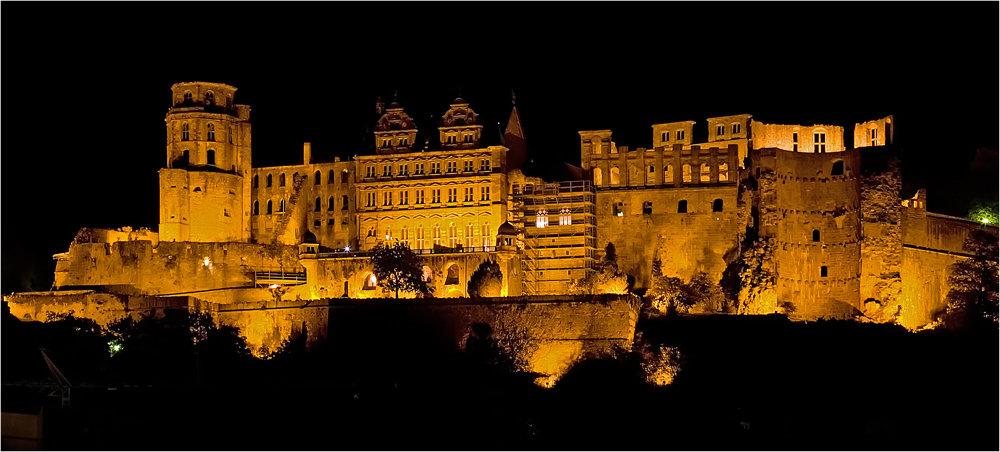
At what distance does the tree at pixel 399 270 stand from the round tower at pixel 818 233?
17729 mm

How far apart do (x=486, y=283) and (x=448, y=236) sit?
30.2ft

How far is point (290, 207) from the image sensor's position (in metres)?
107

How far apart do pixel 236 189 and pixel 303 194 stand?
3.90m

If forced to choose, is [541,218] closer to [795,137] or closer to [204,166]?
[795,137]

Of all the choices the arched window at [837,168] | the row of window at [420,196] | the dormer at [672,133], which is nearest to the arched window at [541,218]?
the row of window at [420,196]

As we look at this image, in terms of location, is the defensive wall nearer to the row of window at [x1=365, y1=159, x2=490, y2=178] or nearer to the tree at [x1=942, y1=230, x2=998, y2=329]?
the row of window at [x1=365, y1=159, x2=490, y2=178]

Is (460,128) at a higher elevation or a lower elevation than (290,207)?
higher

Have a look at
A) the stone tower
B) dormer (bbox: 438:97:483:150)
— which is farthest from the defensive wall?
dormer (bbox: 438:97:483:150)

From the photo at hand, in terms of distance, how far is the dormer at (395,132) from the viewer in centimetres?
10438

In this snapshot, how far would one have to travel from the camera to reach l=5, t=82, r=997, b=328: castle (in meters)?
94.5

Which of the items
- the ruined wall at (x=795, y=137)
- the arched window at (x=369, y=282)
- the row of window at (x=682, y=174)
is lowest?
the arched window at (x=369, y=282)

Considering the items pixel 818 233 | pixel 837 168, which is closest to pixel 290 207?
pixel 818 233

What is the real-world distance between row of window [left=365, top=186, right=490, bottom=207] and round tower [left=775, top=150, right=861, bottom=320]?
16266 mm

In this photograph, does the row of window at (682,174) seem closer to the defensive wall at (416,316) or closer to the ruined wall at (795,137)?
the ruined wall at (795,137)
